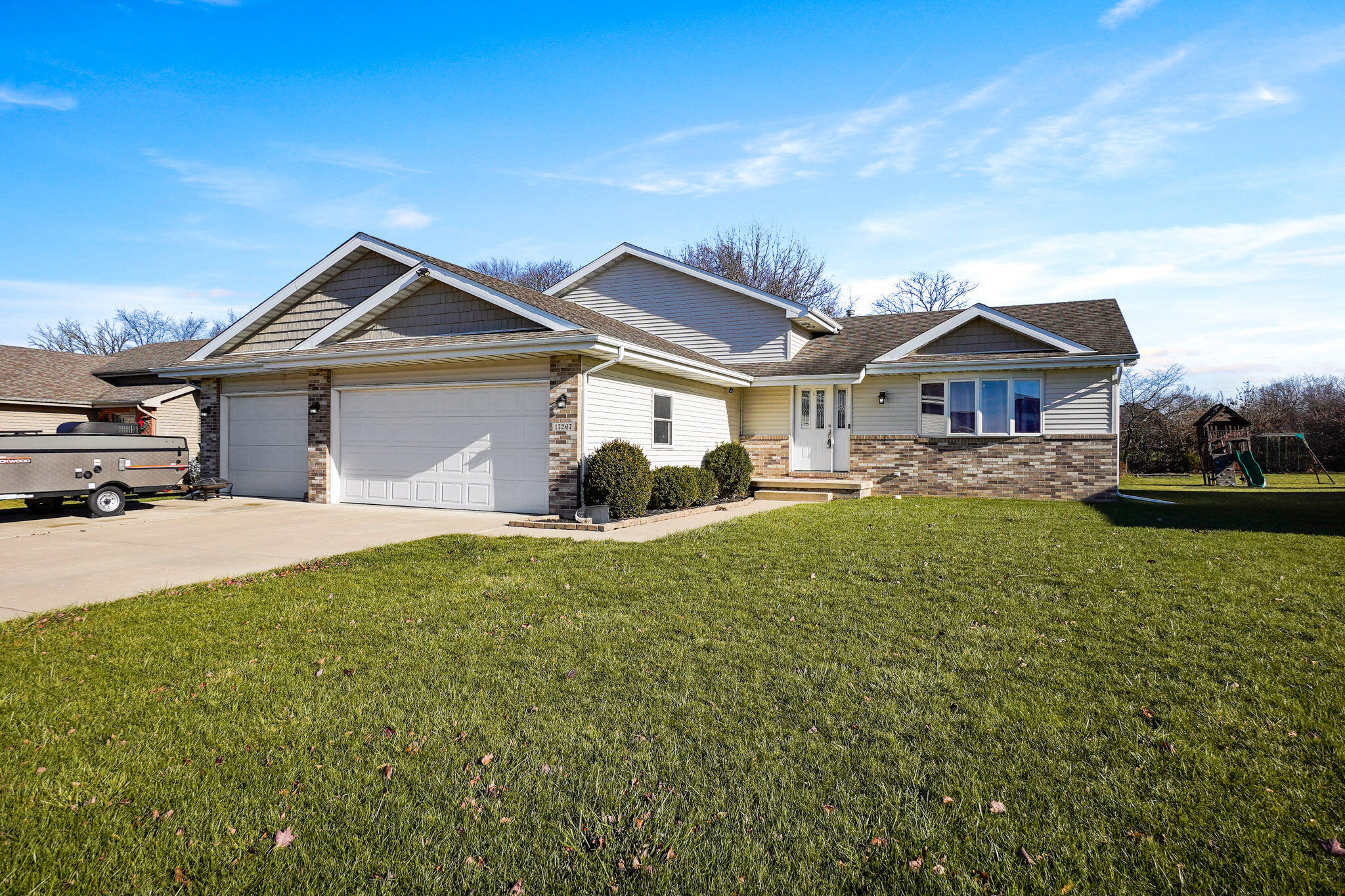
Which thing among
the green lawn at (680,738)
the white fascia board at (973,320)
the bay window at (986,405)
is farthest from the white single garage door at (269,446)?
the bay window at (986,405)

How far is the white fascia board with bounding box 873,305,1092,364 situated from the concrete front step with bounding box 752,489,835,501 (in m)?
3.63

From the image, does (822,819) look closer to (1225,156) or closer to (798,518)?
(798,518)

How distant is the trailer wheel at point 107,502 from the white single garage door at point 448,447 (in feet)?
11.7

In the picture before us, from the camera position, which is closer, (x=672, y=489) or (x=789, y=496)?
(x=672, y=489)

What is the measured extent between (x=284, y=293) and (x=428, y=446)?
568 centimetres

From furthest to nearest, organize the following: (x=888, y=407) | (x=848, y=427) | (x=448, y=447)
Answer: (x=848, y=427), (x=888, y=407), (x=448, y=447)

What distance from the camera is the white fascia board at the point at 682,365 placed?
11883 mm

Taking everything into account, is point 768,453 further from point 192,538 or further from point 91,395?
point 91,395

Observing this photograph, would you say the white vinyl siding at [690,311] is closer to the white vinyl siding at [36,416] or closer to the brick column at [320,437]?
the brick column at [320,437]

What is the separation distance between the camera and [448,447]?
13203 mm

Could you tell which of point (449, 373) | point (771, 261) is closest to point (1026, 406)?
point (449, 373)

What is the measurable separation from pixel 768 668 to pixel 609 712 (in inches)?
46.6

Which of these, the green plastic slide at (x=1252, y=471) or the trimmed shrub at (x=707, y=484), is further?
the green plastic slide at (x=1252, y=471)

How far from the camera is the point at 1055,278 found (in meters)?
32.2
